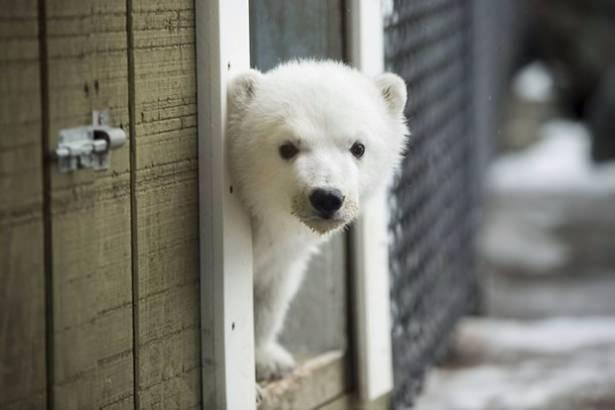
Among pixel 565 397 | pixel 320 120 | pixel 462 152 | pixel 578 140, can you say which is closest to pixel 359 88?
pixel 320 120

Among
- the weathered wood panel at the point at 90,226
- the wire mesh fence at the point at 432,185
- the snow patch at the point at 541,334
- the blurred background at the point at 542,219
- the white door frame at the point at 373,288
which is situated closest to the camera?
the weathered wood panel at the point at 90,226

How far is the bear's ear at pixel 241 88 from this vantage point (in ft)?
9.41

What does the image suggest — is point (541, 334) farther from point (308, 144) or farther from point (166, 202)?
point (166, 202)

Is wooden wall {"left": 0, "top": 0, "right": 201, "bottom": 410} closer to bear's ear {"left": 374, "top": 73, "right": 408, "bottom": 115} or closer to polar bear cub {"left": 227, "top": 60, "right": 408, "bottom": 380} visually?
polar bear cub {"left": 227, "top": 60, "right": 408, "bottom": 380}

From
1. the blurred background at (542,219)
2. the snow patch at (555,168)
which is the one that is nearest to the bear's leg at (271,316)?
the blurred background at (542,219)

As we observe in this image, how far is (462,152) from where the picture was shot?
6656mm

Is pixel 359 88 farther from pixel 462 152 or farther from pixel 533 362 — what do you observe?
pixel 462 152

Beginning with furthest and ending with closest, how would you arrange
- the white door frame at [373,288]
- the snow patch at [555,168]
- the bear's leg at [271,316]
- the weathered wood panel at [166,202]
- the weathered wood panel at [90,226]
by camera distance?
1. the snow patch at [555,168]
2. the white door frame at [373,288]
3. the bear's leg at [271,316]
4. the weathered wood panel at [166,202]
5. the weathered wood panel at [90,226]

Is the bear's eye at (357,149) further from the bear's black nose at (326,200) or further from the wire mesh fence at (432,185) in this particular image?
the wire mesh fence at (432,185)

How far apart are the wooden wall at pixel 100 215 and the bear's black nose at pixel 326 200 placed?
0.33m

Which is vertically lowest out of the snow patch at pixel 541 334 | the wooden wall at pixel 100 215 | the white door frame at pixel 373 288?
the snow patch at pixel 541 334

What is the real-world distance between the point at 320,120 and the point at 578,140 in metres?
11.2

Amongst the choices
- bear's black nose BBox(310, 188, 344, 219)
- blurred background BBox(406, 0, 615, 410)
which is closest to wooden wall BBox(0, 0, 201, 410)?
bear's black nose BBox(310, 188, 344, 219)

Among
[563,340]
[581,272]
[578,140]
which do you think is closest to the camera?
[563,340]
